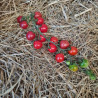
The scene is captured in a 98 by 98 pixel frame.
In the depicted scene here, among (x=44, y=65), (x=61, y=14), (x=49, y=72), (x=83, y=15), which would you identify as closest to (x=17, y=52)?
(x=44, y=65)

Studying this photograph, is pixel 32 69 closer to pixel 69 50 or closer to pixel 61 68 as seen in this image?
pixel 61 68

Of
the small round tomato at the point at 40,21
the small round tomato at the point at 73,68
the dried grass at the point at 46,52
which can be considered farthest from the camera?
the small round tomato at the point at 40,21

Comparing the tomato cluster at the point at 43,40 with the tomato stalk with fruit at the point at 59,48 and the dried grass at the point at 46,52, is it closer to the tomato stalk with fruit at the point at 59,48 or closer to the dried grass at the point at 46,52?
the tomato stalk with fruit at the point at 59,48

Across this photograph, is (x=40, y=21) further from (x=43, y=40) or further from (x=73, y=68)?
(x=73, y=68)

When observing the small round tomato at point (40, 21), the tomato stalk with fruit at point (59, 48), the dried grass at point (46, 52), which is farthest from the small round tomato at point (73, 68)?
the small round tomato at point (40, 21)

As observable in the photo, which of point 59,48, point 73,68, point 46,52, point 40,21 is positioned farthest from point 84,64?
point 40,21
